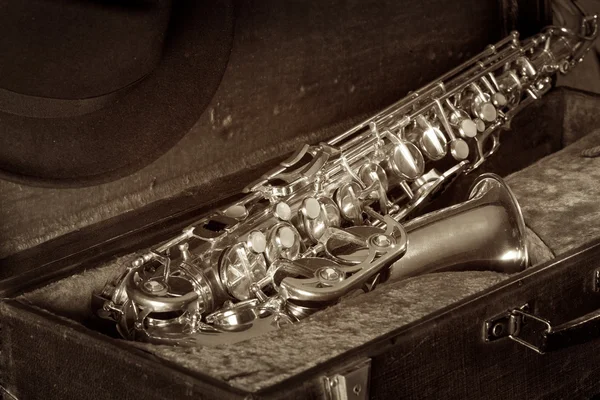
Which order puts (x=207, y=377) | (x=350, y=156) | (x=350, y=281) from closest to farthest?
(x=207, y=377) < (x=350, y=281) < (x=350, y=156)

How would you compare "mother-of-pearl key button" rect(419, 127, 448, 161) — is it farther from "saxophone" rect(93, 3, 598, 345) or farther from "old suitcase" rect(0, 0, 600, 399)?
"old suitcase" rect(0, 0, 600, 399)

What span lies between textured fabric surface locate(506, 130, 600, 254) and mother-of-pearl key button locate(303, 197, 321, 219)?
447 millimetres

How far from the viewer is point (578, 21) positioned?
2334 mm

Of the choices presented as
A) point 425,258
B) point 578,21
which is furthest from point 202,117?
point 578,21

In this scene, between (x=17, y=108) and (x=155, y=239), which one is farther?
(x=155, y=239)

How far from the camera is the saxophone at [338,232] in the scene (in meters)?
1.57

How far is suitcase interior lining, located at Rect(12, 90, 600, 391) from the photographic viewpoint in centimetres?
139

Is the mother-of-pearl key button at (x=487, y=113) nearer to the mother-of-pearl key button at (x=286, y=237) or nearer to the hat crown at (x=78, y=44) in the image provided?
the mother-of-pearl key button at (x=286, y=237)

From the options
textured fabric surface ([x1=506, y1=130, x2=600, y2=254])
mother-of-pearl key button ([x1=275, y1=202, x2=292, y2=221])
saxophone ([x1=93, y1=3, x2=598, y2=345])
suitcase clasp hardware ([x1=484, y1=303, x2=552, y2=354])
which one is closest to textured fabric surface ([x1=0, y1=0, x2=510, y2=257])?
saxophone ([x1=93, y1=3, x2=598, y2=345])

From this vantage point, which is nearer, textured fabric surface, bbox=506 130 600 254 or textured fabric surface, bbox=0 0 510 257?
textured fabric surface, bbox=0 0 510 257

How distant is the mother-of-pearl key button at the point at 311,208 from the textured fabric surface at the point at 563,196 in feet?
1.47

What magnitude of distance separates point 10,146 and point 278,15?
0.61 metres

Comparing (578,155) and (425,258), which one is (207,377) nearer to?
(425,258)

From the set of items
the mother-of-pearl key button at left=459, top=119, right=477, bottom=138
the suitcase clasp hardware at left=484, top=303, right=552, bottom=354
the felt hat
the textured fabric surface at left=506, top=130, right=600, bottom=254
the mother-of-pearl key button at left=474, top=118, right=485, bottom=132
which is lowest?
the textured fabric surface at left=506, top=130, right=600, bottom=254
